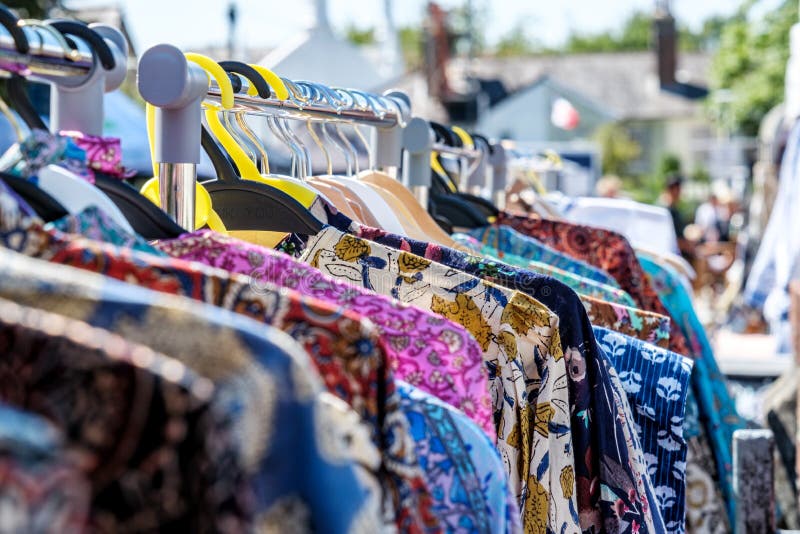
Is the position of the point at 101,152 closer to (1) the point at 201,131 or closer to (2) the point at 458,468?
(1) the point at 201,131

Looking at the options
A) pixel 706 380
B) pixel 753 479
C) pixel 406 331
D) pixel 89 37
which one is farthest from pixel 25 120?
pixel 753 479

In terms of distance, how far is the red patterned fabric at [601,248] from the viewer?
1857mm

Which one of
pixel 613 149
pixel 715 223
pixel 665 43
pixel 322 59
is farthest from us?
pixel 665 43

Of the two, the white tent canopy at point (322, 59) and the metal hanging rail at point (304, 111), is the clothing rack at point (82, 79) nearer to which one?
the metal hanging rail at point (304, 111)

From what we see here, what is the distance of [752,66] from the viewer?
1090 inches

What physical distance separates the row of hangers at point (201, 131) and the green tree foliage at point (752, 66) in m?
24.3

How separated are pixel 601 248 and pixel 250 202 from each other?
2.70ft

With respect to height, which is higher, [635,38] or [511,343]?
[511,343]

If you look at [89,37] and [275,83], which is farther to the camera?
[275,83]

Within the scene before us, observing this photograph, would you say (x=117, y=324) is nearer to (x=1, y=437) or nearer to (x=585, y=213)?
(x=1, y=437)

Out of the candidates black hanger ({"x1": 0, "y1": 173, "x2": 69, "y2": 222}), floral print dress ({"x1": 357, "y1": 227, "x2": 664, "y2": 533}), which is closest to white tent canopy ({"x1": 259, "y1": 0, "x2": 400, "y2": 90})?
floral print dress ({"x1": 357, "y1": 227, "x2": 664, "y2": 533})

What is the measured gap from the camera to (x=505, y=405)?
3.83 ft

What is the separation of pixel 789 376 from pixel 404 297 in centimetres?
189

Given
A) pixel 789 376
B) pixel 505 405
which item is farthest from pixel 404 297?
pixel 789 376
